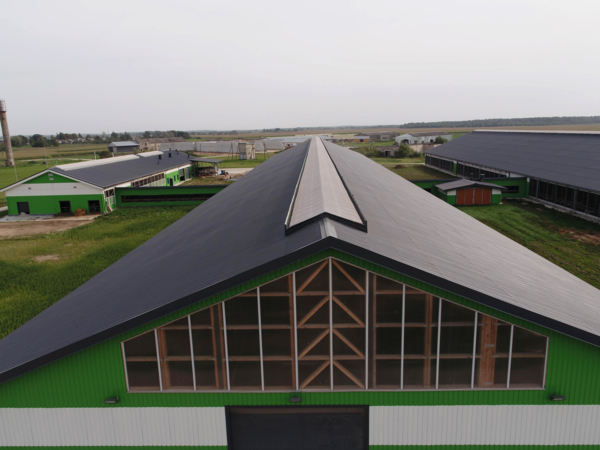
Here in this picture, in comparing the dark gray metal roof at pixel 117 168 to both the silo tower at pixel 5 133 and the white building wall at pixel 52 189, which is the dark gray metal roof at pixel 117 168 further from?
the silo tower at pixel 5 133

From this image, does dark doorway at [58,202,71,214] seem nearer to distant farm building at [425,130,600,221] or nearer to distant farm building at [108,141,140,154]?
distant farm building at [425,130,600,221]

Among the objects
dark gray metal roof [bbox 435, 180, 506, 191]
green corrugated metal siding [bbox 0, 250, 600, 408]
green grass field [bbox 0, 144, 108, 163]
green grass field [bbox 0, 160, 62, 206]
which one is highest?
green grass field [bbox 0, 144, 108, 163]

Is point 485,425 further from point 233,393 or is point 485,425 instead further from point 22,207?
point 22,207

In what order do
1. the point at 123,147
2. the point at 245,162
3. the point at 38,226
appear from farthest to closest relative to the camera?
1. the point at 123,147
2. the point at 245,162
3. the point at 38,226

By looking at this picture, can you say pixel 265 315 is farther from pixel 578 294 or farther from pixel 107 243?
pixel 107 243

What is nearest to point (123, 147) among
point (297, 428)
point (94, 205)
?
point (94, 205)

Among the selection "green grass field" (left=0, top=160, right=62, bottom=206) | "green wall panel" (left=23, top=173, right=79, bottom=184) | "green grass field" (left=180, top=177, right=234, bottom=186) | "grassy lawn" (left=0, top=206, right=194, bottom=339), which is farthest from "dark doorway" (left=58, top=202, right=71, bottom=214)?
"green grass field" (left=180, top=177, right=234, bottom=186)
